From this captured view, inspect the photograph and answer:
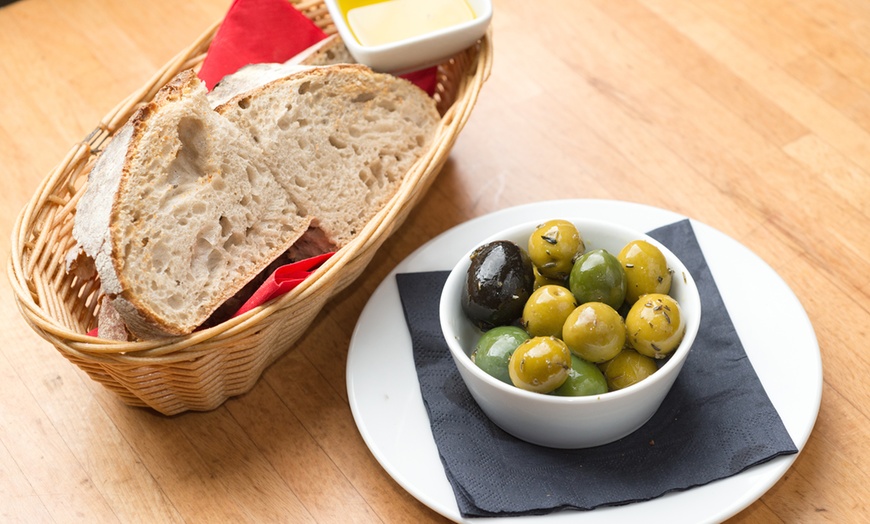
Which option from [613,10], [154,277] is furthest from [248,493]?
[613,10]

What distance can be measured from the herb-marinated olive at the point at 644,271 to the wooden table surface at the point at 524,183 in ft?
0.90

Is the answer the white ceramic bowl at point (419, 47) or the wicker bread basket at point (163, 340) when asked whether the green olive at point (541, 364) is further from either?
the white ceramic bowl at point (419, 47)

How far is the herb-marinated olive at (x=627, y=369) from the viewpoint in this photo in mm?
973

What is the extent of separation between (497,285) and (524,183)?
0.45 metres

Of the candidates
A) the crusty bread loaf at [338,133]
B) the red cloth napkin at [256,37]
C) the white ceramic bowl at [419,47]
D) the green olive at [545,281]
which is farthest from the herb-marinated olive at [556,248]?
the red cloth napkin at [256,37]

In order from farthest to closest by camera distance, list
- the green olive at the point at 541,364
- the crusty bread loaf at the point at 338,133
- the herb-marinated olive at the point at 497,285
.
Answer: the crusty bread loaf at the point at 338,133
the herb-marinated olive at the point at 497,285
the green olive at the point at 541,364

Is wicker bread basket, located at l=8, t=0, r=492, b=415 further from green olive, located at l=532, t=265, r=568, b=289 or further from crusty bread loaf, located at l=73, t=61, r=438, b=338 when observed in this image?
green olive, located at l=532, t=265, r=568, b=289

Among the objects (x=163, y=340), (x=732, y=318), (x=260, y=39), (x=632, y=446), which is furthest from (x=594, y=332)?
(x=260, y=39)

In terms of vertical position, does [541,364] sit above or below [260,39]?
below

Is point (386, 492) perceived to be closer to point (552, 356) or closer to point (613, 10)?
point (552, 356)

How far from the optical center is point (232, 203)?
3.63 feet

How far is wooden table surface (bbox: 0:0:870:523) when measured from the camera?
1.09 metres

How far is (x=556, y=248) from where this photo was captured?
3.44 feet

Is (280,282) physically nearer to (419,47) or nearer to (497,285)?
(497,285)
